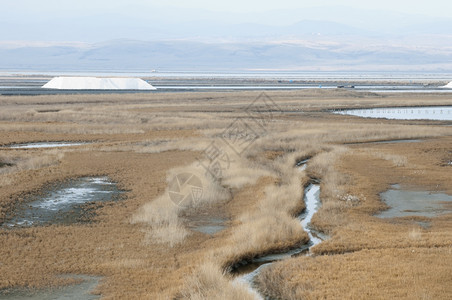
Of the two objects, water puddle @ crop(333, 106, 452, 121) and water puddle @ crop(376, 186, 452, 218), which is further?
water puddle @ crop(333, 106, 452, 121)

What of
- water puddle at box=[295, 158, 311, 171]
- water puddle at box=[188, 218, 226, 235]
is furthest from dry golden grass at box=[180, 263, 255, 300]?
water puddle at box=[295, 158, 311, 171]

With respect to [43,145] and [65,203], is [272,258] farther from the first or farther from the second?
[43,145]

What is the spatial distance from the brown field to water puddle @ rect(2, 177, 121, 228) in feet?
1.86

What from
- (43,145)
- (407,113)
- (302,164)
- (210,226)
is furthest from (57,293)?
(407,113)

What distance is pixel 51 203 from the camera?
28.4m

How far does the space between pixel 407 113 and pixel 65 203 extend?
64.1 metres

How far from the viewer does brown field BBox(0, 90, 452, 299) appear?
17422mm

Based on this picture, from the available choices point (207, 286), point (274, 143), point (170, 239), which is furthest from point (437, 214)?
point (274, 143)

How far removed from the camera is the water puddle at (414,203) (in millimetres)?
27234

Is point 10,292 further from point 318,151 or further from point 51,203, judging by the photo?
point 318,151

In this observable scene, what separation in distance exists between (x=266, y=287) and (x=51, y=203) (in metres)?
13.9

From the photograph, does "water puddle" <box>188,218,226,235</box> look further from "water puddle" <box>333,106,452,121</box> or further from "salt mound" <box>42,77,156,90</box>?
"salt mound" <box>42,77,156,90</box>

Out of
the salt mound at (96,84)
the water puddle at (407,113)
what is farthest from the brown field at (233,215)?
the salt mound at (96,84)

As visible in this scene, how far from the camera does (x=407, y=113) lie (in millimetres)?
84562
